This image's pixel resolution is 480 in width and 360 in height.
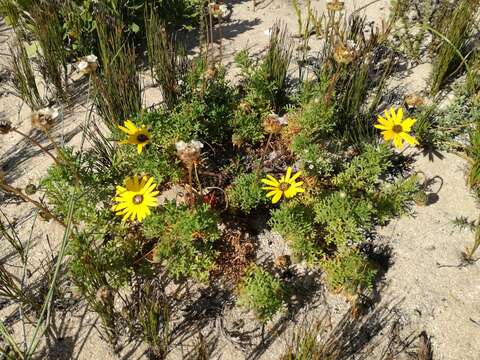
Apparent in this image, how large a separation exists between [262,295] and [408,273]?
1.03 meters

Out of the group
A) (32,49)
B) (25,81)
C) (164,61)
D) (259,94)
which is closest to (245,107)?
(259,94)

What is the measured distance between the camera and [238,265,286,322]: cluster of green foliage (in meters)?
2.23

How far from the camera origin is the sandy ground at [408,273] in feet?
7.55

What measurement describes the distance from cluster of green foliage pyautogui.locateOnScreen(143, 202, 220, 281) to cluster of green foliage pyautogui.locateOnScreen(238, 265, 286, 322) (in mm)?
259

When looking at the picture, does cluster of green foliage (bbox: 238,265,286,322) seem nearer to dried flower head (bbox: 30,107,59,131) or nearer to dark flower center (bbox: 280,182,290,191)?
dark flower center (bbox: 280,182,290,191)

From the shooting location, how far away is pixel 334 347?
2.29 metres

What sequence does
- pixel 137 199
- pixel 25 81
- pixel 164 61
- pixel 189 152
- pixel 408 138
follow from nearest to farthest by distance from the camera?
pixel 189 152
pixel 137 199
pixel 408 138
pixel 164 61
pixel 25 81

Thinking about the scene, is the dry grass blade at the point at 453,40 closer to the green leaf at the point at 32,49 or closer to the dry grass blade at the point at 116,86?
the dry grass blade at the point at 116,86

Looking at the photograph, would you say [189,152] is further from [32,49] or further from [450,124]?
[32,49]

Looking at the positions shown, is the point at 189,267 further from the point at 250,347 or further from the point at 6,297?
the point at 6,297

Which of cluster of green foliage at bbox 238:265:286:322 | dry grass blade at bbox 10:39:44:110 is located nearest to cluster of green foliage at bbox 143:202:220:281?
cluster of green foliage at bbox 238:265:286:322

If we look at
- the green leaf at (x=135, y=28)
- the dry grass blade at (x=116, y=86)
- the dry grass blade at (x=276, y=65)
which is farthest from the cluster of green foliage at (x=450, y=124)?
the green leaf at (x=135, y=28)

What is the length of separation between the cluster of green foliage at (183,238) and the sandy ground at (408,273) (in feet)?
1.18

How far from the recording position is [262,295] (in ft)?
7.32
